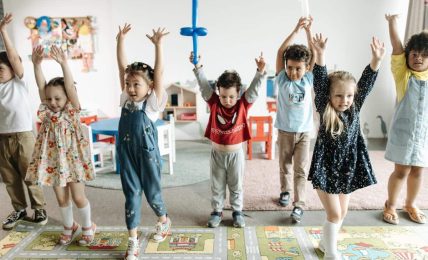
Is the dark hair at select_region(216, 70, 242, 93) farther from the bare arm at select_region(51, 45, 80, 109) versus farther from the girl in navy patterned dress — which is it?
the bare arm at select_region(51, 45, 80, 109)

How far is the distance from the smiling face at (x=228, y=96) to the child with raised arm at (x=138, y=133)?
367mm

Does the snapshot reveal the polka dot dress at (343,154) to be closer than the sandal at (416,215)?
Yes

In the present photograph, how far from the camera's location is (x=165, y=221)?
2.12 m

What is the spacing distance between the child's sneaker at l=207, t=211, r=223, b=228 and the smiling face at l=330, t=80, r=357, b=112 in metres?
1.04

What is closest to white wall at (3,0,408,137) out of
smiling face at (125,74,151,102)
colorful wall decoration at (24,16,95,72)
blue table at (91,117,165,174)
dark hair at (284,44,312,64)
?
colorful wall decoration at (24,16,95,72)

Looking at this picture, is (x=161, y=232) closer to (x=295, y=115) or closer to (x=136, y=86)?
(x=136, y=86)

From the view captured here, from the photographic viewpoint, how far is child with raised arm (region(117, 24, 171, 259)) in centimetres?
183

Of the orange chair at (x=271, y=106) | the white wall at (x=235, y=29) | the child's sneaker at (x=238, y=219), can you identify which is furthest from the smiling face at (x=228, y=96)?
the white wall at (x=235, y=29)

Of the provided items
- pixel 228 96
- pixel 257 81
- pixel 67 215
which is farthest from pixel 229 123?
pixel 67 215

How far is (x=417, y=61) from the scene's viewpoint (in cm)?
205

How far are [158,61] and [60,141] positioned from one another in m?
0.70

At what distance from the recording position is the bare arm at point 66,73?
1881mm

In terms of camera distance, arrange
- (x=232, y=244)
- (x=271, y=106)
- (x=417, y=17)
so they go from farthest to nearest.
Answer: (x=271, y=106)
(x=417, y=17)
(x=232, y=244)

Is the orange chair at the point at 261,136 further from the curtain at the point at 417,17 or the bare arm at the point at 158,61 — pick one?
the bare arm at the point at 158,61
